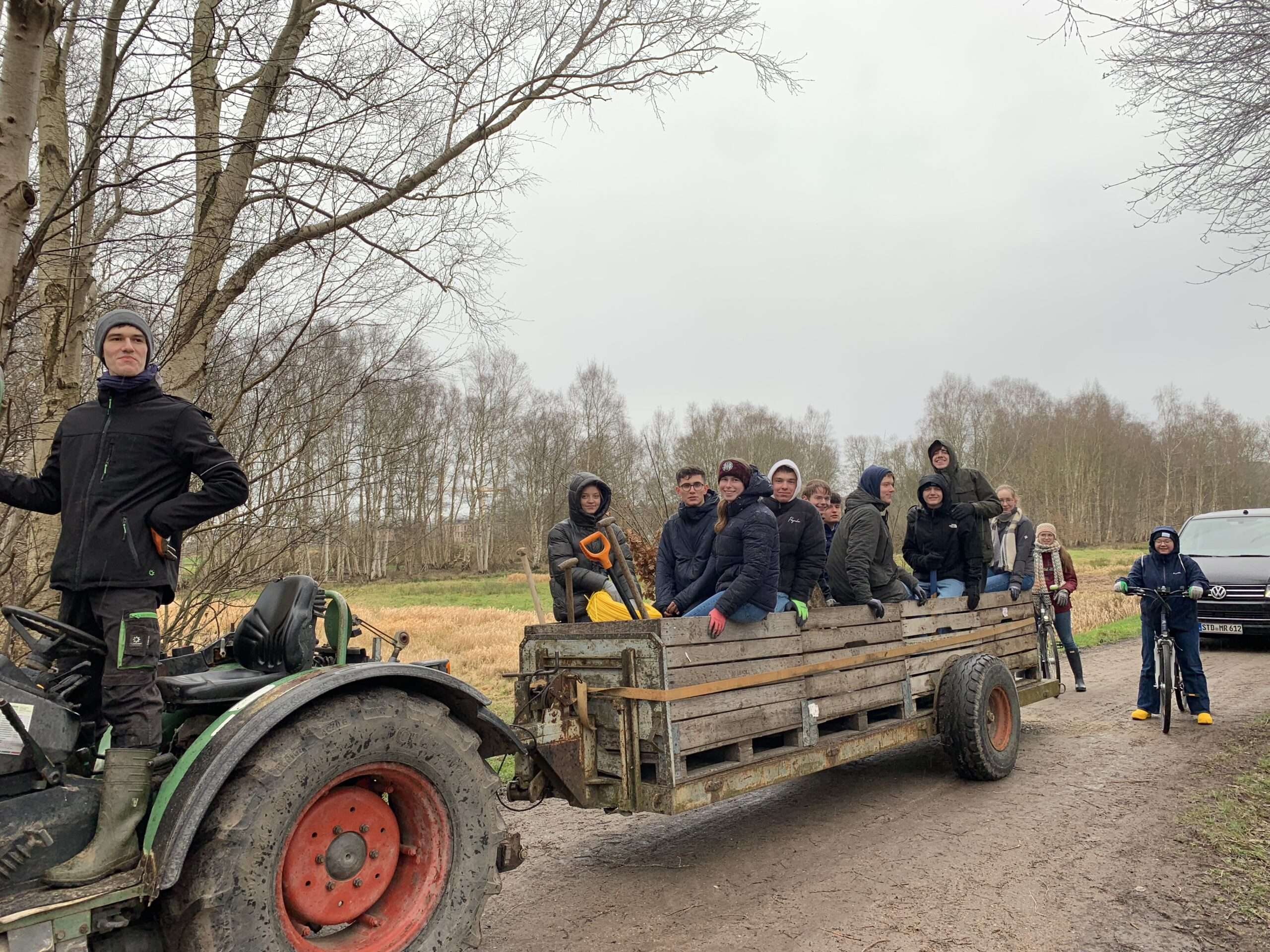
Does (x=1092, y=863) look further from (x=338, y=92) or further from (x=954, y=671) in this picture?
(x=338, y=92)

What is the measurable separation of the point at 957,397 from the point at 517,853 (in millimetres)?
55127

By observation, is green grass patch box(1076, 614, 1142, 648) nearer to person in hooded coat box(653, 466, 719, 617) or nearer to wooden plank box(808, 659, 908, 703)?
wooden plank box(808, 659, 908, 703)

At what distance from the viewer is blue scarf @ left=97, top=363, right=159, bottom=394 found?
276cm

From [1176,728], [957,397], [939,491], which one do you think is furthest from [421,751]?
[957,397]

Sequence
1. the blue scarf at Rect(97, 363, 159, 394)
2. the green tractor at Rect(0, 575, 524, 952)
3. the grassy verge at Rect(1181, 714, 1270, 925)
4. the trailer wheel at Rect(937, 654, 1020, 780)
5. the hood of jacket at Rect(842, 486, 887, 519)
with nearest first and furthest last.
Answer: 1. the green tractor at Rect(0, 575, 524, 952)
2. the blue scarf at Rect(97, 363, 159, 394)
3. the grassy verge at Rect(1181, 714, 1270, 925)
4. the trailer wheel at Rect(937, 654, 1020, 780)
5. the hood of jacket at Rect(842, 486, 887, 519)

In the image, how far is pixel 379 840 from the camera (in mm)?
3035

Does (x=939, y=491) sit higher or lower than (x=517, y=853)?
higher

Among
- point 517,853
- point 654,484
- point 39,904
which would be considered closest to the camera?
point 39,904

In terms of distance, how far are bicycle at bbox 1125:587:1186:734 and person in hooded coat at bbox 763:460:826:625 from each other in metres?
3.93

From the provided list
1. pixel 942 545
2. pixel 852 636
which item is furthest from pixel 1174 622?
pixel 852 636

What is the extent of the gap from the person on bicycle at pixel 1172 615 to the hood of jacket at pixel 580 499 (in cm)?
496

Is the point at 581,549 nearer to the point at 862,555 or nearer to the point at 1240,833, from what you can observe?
the point at 862,555

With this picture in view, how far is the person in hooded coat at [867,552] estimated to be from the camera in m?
6.02

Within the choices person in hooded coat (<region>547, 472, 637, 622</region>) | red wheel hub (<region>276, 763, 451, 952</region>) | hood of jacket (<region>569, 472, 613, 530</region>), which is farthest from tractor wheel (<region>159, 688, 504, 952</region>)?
hood of jacket (<region>569, 472, 613, 530</region>)
